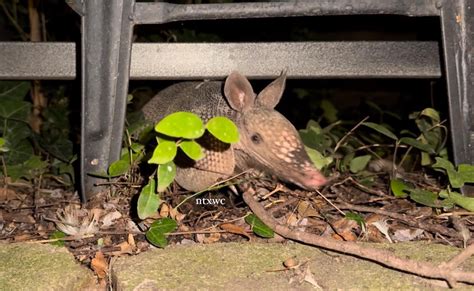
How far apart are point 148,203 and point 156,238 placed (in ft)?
0.32

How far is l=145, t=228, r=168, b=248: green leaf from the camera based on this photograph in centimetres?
167

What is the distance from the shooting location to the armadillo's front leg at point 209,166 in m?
1.91

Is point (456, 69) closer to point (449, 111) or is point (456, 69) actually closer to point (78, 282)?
point (449, 111)

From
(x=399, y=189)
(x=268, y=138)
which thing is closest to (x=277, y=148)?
(x=268, y=138)

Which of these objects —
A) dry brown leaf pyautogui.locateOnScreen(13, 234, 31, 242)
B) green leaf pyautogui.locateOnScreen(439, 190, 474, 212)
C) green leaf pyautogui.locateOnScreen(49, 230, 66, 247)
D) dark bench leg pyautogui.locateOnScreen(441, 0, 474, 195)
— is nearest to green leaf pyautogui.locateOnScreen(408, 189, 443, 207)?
green leaf pyautogui.locateOnScreen(439, 190, 474, 212)

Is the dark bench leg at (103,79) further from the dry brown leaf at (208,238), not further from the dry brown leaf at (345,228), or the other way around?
the dry brown leaf at (345,228)

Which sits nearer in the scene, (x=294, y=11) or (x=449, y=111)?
(x=294, y=11)

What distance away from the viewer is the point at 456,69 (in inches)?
75.4

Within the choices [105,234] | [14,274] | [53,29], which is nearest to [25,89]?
[53,29]

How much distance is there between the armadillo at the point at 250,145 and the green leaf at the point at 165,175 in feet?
0.86

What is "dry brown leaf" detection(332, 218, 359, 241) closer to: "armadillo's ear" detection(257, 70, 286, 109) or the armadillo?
the armadillo

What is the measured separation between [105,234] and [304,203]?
0.61 m

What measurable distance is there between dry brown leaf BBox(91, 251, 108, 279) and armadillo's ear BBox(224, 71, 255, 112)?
63 cm

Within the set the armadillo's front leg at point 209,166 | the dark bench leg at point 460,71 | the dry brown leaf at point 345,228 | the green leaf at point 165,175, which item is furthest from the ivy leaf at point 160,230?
the dark bench leg at point 460,71
